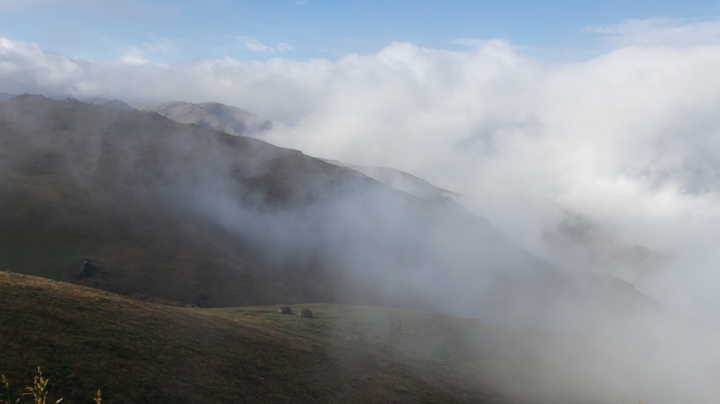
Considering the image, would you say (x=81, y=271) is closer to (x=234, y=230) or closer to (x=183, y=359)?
(x=234, y=230)

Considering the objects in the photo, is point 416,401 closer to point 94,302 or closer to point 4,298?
point 94,302

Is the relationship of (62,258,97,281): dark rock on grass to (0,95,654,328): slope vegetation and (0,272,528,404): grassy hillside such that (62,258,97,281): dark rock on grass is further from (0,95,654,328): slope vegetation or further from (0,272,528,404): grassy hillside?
(0,272,528,404): grassy hillside

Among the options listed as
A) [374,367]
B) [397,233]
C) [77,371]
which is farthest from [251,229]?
[77,371]

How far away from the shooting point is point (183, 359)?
2708cm

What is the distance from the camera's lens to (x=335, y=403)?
94.6 ft

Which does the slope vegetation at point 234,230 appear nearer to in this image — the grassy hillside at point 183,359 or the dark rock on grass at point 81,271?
the dark rock on grass at point 81,271

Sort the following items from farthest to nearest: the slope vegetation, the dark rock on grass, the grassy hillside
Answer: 1. the slope vegetation
2. the dark rock on grass
3. the grassy hillside

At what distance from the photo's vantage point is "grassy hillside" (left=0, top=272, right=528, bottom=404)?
71.1ft

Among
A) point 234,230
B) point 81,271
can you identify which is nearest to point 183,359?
point 81,271

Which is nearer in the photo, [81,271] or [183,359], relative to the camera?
[183,359]

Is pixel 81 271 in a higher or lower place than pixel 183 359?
lower

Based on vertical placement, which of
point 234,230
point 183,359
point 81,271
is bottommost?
point 81,271

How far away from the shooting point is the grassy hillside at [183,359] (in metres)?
21.7

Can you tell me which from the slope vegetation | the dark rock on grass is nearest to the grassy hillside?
the slope vegetation
